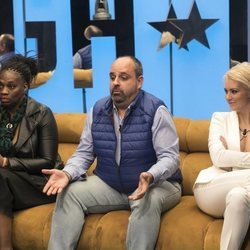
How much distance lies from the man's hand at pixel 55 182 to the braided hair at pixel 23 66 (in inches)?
29.7

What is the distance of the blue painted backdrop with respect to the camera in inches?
141

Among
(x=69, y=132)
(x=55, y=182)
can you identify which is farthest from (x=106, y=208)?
(x=69, y=132)

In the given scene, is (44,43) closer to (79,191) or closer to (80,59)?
(80,59)

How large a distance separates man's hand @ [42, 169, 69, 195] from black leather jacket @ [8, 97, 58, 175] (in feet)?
1.18

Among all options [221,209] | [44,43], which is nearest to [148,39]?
[44,43]

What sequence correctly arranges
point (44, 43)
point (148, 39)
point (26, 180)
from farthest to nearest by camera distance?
point (44, 43) < point (148, 39) < point (26, 180)

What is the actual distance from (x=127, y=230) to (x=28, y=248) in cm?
61

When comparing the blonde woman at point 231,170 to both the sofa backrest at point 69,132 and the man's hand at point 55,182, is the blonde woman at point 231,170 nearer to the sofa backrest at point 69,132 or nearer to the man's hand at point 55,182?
the man's hand at point 55,182

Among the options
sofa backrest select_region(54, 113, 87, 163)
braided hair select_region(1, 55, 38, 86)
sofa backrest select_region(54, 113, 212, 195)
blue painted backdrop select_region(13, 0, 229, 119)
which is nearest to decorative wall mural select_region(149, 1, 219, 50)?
blue painted backdrop select_region(13, 0, 229, 119)

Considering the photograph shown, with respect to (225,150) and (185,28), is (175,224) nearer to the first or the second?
(225,150)

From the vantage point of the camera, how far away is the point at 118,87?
2.80m

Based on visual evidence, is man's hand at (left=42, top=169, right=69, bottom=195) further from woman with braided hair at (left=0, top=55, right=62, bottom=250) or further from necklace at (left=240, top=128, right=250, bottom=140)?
necklace at (left=240, top=128, right=250, bottom=140)

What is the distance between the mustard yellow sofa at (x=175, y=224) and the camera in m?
2.52

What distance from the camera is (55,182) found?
2.68 meters
